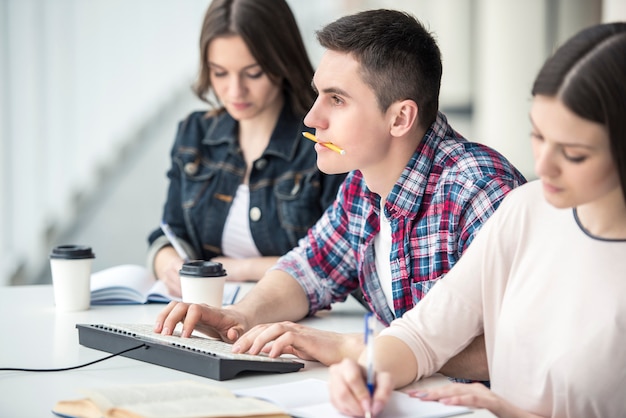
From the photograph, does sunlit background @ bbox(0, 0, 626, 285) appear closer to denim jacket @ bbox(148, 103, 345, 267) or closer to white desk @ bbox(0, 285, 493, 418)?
denim jacket @ bbox(148, 103, 345, 267)

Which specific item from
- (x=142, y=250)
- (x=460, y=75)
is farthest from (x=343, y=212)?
(x=460, y=75)

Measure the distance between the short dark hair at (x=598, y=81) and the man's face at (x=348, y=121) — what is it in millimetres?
557

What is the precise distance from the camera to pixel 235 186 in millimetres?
2623

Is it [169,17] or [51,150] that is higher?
[169,17]

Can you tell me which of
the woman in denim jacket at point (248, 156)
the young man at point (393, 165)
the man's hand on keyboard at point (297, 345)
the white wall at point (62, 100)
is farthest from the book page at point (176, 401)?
the white wall at point (62, 100)

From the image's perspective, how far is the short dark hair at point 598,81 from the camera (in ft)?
3.90

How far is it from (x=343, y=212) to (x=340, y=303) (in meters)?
0.35

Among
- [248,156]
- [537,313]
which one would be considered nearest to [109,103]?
[248,156]

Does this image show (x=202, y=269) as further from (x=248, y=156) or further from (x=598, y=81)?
(x=598, y=81)

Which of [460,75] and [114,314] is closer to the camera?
[114,314]

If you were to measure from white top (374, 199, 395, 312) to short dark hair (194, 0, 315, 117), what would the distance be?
2.71ft

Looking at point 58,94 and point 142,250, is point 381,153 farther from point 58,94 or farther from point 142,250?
point 142,250

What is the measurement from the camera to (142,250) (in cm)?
537

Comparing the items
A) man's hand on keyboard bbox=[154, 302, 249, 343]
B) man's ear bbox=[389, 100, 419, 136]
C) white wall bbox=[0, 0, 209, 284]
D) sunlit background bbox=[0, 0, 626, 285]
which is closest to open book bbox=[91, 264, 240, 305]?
man's hand on keyboard bbox=[154, 302, 249, 343]
